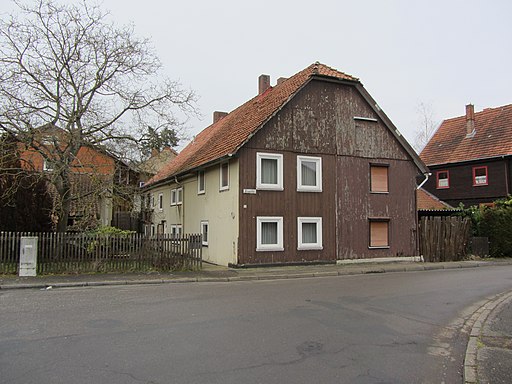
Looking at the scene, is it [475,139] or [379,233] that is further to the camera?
[475,139]

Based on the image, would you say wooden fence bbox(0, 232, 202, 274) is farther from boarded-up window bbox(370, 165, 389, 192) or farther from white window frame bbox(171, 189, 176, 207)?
white window frame bbox(171, 189, 176, 207)

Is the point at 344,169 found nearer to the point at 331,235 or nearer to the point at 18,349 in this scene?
the point at 331,235

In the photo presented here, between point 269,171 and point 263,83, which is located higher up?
point 263,83

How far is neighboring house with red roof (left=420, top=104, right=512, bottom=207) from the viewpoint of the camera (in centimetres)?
3102

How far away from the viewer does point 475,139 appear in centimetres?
3425

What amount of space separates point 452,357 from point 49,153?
16960mm

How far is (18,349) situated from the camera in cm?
634

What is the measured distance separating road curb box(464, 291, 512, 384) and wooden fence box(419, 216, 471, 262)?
999 centimetres

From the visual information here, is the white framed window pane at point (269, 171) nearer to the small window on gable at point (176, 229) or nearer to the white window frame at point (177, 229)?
the white window frame at point (177, 229)

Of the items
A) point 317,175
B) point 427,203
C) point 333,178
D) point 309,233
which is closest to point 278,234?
point 309,233

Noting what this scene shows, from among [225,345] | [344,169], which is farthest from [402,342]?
[344,169]

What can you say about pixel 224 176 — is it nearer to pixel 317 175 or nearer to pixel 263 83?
pixel 317 175

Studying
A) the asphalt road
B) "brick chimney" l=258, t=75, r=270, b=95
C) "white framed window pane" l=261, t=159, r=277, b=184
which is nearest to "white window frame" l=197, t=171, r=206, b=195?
"white framed window pane" l=261, t=159, r=277, b=184

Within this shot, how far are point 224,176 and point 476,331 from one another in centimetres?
1328
